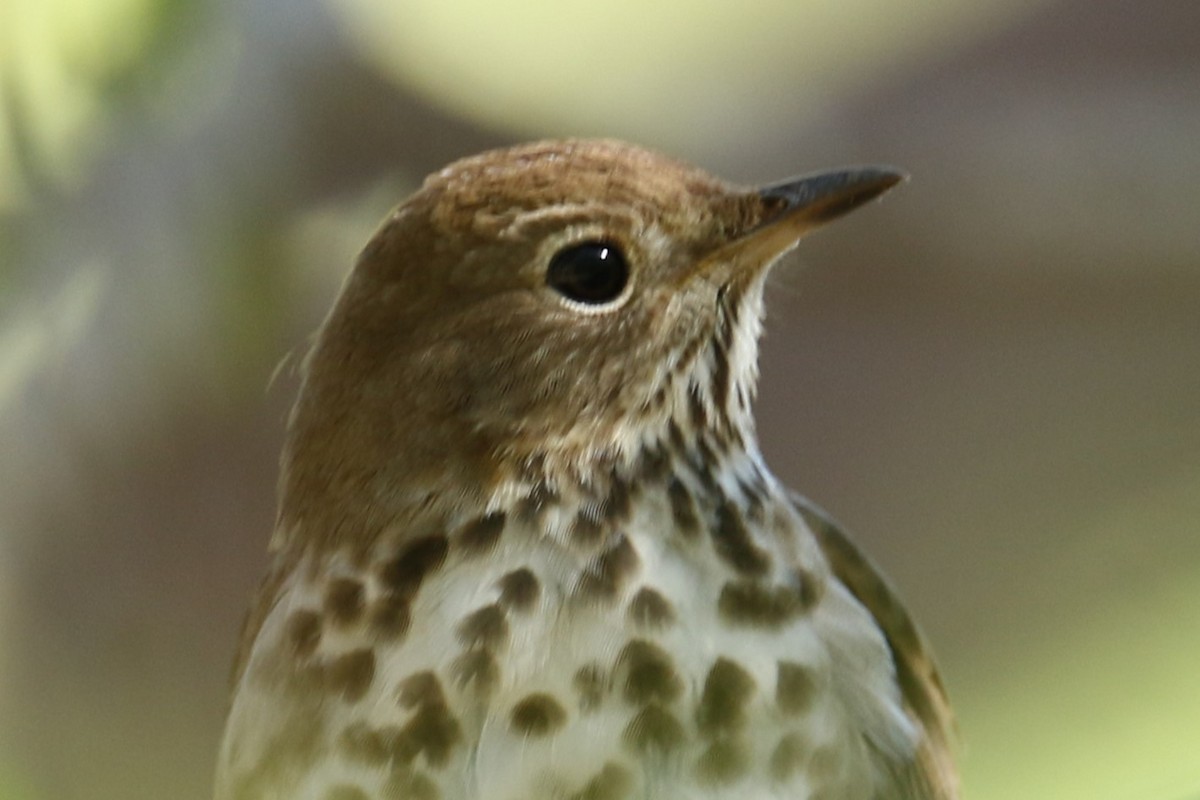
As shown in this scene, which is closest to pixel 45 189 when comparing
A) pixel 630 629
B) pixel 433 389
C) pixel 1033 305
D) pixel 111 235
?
pixel 111 235

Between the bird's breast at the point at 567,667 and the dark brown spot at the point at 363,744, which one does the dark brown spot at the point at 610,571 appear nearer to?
the bird's breast at the point at 567,667

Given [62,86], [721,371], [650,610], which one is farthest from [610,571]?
[62,86]

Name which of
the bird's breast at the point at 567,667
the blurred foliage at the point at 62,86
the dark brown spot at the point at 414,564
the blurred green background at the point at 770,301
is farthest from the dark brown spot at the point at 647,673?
the blurred foliage at the point at 62,86

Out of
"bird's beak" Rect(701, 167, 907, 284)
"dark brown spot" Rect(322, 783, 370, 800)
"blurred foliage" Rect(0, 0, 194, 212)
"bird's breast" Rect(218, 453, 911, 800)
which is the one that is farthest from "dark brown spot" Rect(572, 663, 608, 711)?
"blurred foliage" Rect(0, 0, 194, 212)

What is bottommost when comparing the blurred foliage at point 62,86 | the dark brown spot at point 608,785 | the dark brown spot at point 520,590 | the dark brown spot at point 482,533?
the dark brown spot at point 608,785

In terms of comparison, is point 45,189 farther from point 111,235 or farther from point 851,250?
point 851,250

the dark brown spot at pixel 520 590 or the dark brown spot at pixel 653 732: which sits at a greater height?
the dark brown spot at pixel 520 590
